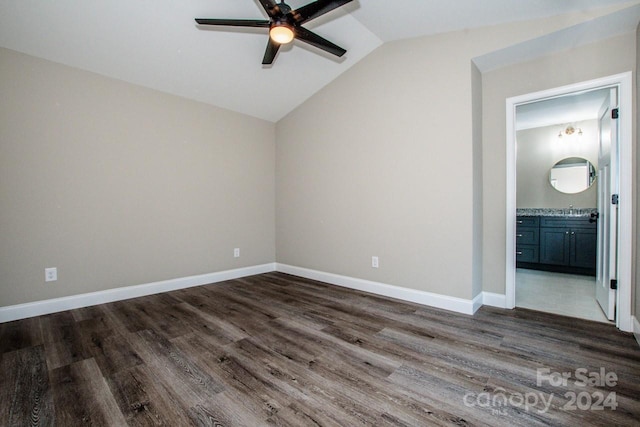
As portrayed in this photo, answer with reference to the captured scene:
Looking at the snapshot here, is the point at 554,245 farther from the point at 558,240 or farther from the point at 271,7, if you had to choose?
the point at 271,7

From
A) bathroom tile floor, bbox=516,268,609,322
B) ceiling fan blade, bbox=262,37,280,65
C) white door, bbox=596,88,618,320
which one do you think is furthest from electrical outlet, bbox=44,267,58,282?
white door, bbox=596,88,618,320

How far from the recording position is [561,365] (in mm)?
1770

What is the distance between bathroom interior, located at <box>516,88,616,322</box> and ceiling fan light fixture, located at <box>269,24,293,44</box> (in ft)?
10.7

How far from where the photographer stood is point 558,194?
15.8 feet

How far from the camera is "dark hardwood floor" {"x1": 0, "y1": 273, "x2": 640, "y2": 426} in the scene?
135cm

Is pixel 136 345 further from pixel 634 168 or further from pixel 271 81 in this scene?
pixel 634 168

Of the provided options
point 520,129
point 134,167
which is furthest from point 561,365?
point 520,129

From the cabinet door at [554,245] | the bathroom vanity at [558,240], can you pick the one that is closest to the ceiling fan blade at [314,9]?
the bathroom vanity at [558,240]

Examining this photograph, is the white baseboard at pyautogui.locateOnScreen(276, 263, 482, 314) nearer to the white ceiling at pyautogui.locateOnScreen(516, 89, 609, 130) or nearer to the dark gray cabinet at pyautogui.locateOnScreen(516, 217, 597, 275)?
the white ceiling at pyautogui.locateOnScreen(516, 89, 609, 130)

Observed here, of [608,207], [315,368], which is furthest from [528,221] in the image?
[315,368]

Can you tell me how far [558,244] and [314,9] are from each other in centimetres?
486

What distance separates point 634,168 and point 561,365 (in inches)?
65.2

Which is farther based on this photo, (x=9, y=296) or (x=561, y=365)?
(x=9, y=296)

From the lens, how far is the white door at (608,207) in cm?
233
